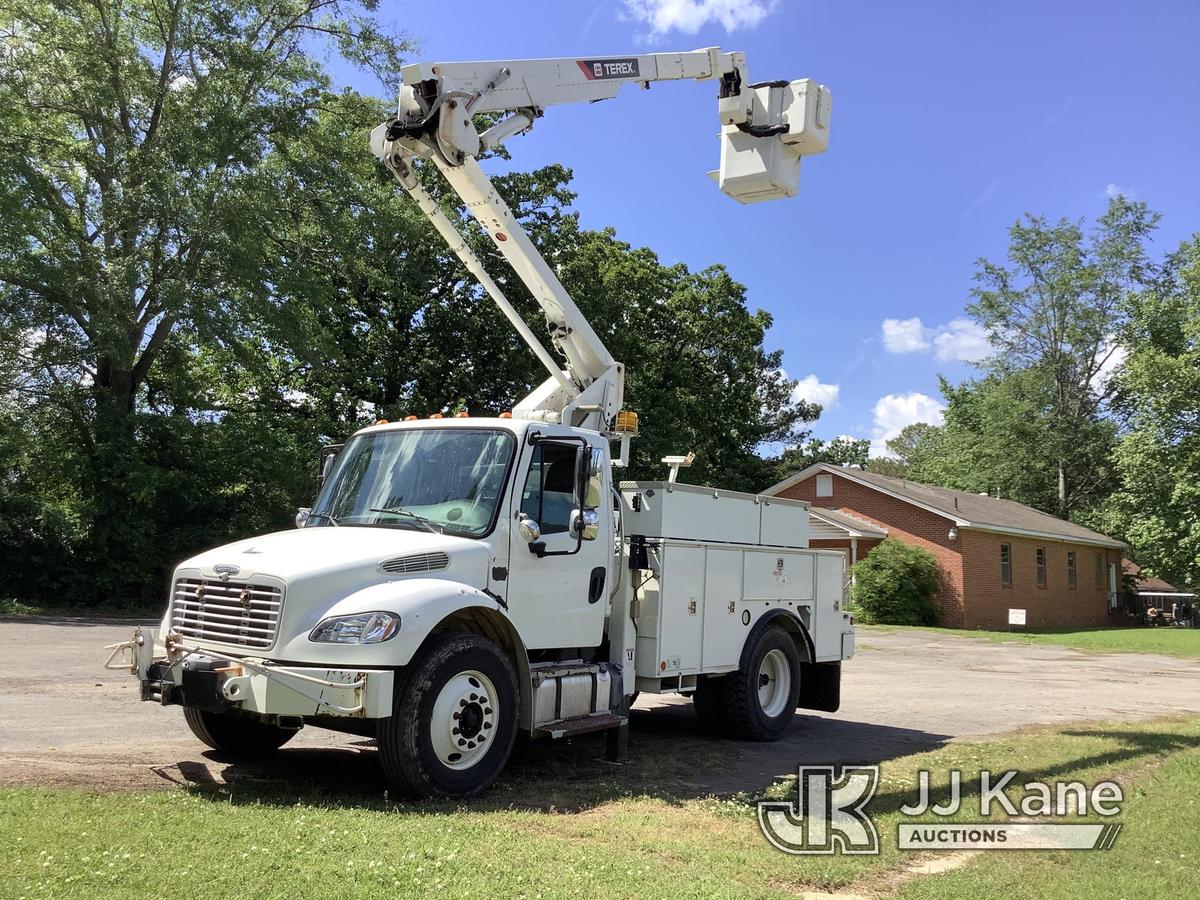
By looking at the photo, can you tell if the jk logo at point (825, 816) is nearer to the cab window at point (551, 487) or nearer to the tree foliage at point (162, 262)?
the cab window at point (551, 487)

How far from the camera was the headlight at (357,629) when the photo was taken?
5969 mm

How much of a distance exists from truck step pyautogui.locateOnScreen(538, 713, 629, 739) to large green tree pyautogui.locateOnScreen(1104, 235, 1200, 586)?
34030mm

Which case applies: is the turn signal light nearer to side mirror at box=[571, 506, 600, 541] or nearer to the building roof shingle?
side mirror at box=[571, 506, 600, 541]

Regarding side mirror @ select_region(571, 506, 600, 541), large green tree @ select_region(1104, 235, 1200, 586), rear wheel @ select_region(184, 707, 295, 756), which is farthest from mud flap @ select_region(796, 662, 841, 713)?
large green tree @ select_region(1104, 235, 1200, 586)

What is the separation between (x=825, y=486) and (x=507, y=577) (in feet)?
96.5

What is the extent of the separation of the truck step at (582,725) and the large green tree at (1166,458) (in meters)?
34.0

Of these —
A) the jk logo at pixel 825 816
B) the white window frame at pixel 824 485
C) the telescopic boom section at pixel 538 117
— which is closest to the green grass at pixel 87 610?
the telescopic boom section at pixel 538 117

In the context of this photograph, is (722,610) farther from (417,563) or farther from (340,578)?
(340,578)

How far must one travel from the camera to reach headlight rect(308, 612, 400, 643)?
19.6ft

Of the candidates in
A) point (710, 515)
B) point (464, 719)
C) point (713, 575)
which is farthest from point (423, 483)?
point (713, 575)

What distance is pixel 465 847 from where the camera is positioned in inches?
199

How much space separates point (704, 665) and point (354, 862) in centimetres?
471

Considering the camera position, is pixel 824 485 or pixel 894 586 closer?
pixel 894 586

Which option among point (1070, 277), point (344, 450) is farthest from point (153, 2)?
point (1070, 277)
